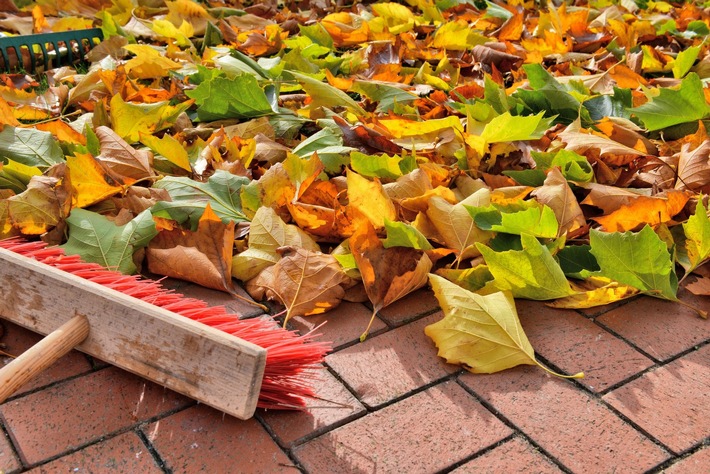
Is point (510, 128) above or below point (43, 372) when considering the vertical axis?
above

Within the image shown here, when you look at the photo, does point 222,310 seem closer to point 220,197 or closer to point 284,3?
point 220,197

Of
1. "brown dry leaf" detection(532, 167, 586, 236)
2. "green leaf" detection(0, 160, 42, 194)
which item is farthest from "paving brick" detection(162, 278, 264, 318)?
"brown dry leaf" detection(532, 167, 586, 236)

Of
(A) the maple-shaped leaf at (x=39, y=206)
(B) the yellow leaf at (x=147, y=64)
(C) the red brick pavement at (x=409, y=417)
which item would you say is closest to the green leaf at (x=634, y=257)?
(C) the red brick pavement at (x=409, y=417)

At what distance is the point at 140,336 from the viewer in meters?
1.35

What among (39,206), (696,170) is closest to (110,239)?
(39,206)

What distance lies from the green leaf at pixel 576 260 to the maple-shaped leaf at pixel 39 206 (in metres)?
1.15

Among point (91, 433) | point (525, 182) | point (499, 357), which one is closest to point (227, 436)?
point (91, 433)

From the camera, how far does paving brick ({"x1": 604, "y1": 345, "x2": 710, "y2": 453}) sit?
132 cm

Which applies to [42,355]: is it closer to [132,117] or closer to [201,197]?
[201,197]

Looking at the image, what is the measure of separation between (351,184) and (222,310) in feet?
1.54

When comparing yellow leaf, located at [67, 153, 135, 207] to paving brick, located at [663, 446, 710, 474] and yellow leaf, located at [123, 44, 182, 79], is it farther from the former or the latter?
paving brick, located at [663, 446, 710, 474]

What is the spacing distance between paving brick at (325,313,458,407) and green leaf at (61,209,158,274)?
519 mm

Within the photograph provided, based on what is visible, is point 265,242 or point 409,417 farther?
point 265,242

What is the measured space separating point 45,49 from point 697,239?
2.55 metres
